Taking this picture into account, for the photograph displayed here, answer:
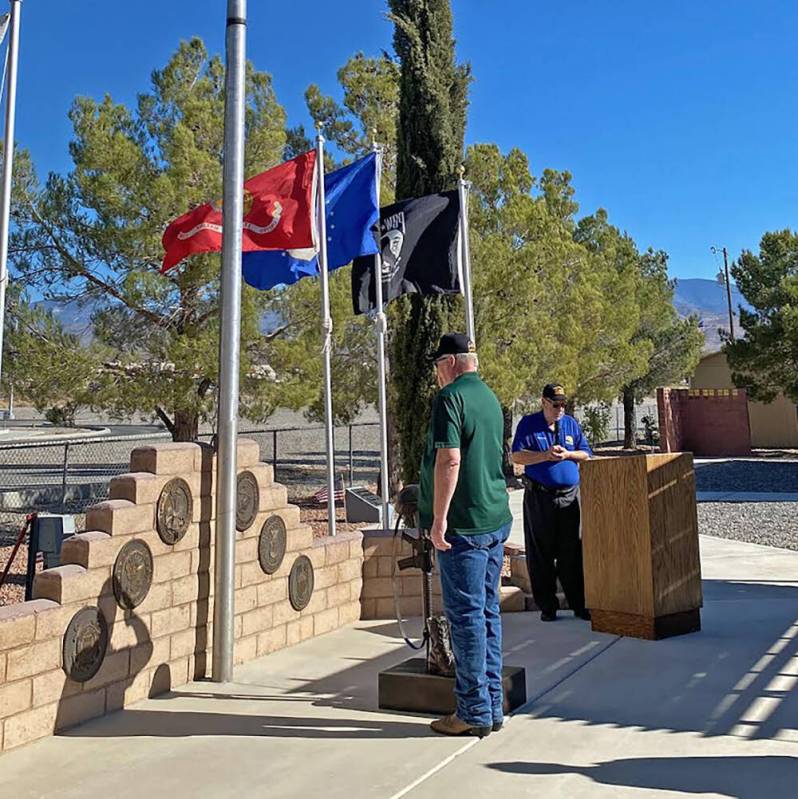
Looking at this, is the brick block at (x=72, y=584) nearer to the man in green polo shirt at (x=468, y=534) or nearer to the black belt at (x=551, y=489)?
the man in green polo shirt at (x=468, y=534)

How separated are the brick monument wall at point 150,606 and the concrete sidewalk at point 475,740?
0.44 feet

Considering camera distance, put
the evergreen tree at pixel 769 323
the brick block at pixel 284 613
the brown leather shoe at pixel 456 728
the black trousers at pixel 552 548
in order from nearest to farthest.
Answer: the brown leather shoe at pixel 456 728, the brick block at pixel 284 613, the black trousers at pixel 552 548, the evergreen tree at pixel 769 323

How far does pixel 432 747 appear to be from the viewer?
411 cm

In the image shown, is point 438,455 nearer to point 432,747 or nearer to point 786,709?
point 432,747

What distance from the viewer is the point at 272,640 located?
19.7ft

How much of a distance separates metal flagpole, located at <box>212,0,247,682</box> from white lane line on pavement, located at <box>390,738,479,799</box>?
5.87 ft

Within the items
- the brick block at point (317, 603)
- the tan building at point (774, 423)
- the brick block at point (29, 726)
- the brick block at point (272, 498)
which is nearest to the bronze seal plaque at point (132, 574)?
the brick block at point (29, 726)

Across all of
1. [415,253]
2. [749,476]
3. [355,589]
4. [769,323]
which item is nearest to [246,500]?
[355,589]

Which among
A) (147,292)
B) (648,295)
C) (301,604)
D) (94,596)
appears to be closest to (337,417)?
(147,292)

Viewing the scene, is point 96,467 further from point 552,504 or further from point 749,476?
point 552,504

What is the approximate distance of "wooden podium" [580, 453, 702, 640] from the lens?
19.9ft

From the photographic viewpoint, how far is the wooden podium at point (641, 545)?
6066mm

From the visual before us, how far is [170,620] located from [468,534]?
2048mm

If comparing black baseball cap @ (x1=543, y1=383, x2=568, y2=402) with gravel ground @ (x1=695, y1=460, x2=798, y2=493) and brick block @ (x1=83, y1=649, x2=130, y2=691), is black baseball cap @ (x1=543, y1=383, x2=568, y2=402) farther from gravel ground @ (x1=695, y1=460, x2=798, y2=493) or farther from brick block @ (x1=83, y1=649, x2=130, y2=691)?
gravel ground @ (x1=695, y1=460, x2=798, y2=493)
